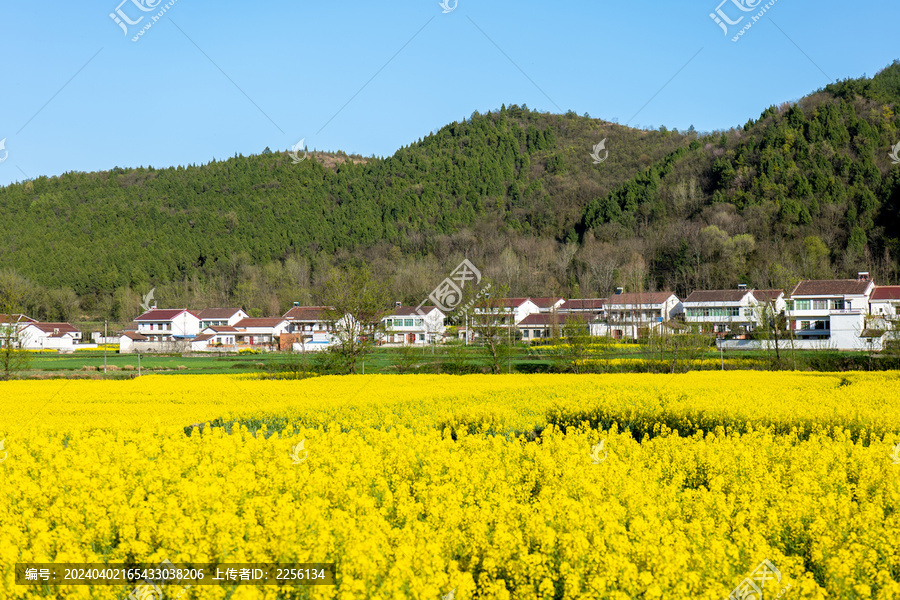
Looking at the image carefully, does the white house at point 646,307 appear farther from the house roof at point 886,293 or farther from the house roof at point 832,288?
the house roof at point 886,293

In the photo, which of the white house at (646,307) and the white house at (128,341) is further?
the white house at (128,341)

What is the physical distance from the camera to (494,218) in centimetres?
12238

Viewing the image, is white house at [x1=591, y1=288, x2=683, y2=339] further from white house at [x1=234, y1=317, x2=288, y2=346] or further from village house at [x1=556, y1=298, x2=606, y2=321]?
white house at [x1=234, y1=317, x2=288, y2=346]

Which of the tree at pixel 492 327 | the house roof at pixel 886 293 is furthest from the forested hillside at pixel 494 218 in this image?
the tree at pixel 492 327

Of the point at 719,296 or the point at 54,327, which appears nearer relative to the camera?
the point at 719,296

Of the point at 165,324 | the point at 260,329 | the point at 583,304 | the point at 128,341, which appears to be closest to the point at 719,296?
the point at 583,304

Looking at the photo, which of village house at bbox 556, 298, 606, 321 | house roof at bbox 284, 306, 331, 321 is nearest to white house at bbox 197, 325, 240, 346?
house roof at bbox 284, 306, 331, 321

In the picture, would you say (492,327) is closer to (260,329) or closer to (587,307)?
(587,307)

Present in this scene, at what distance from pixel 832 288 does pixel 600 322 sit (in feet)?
69.4

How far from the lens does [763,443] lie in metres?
10.1

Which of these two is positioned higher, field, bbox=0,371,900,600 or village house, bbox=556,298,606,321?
village house, bbox=556,298,606,321

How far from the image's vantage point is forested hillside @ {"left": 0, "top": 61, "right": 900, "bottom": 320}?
271 feet

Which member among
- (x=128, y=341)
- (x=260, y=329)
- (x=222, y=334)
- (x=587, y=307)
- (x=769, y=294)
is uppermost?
(x=769, y=294)

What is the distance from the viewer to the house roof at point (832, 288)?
57.8 metres
